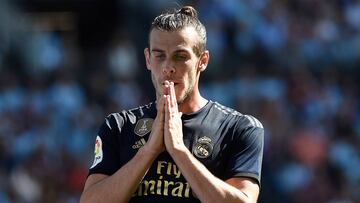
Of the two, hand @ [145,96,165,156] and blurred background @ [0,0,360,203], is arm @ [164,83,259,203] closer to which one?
hand @ [145,96,165,156]

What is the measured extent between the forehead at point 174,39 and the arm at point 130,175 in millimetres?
298

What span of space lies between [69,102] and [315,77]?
12.6ft

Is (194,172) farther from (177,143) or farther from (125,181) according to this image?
(125,181)

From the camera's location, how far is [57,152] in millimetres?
14648

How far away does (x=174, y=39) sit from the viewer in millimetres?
5406

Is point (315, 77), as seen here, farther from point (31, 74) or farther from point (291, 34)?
point (31, 74)

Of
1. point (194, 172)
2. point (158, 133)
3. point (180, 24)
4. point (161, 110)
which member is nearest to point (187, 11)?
point (180, 24)

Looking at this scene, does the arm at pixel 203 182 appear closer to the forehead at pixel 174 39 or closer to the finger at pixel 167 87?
the finger at pixel 167 87

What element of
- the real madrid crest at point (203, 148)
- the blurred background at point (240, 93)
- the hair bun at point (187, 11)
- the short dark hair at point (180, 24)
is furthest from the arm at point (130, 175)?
the blurred background at point (240, 93)

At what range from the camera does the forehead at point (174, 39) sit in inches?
213

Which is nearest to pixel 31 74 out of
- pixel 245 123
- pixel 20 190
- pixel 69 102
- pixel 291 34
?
pixel 69 102

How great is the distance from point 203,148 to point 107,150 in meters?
0.52

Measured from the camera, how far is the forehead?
5.40 m

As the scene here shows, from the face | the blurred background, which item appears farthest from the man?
the blurred background
